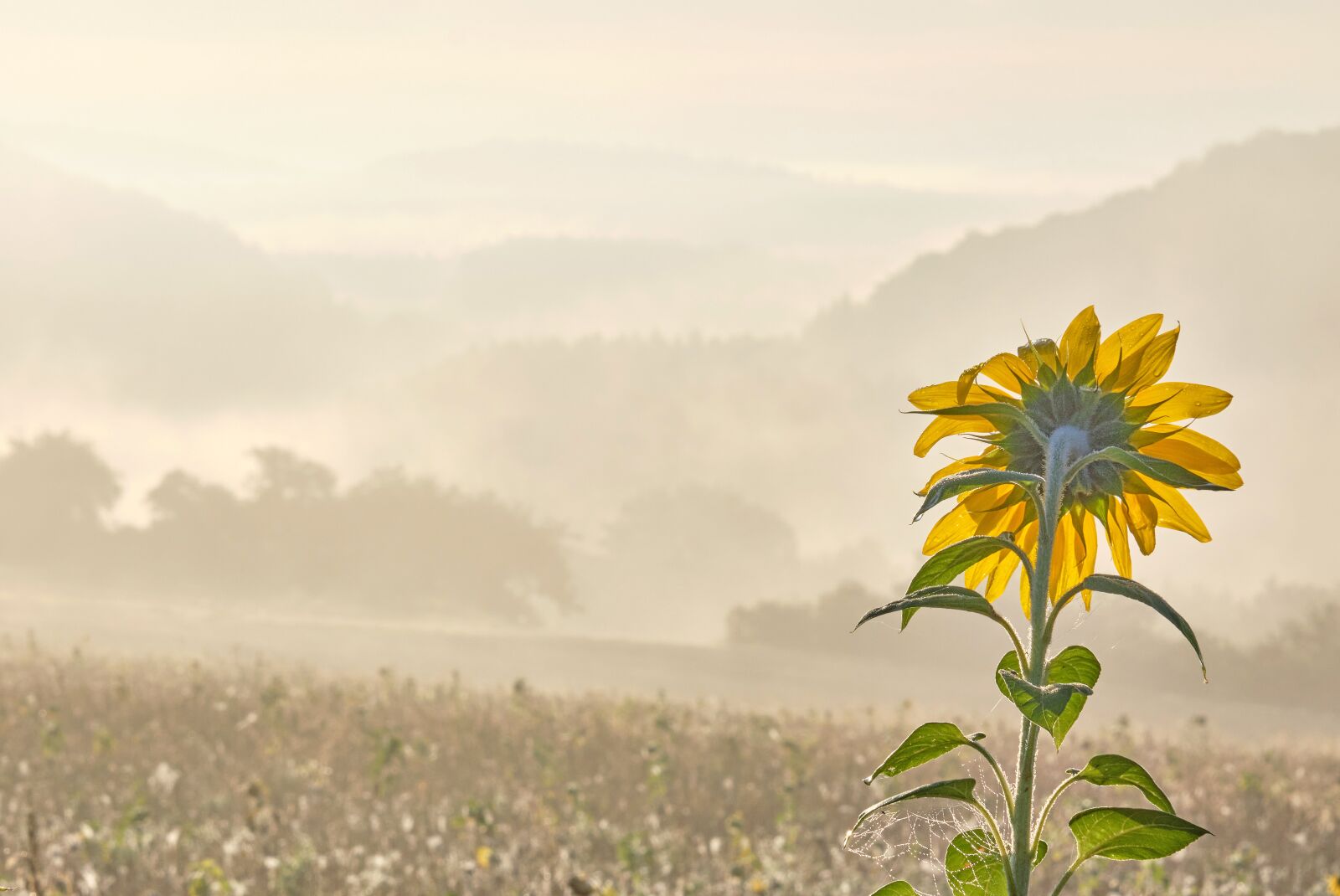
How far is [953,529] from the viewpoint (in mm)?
1248

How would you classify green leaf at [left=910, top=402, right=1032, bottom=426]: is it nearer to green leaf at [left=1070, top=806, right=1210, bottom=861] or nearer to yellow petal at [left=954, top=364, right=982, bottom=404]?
yellow petal at [left=954, top=364, right=982, bottom=404]

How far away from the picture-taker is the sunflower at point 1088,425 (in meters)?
1.13

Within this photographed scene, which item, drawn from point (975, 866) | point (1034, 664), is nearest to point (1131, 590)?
point (1034, 664)

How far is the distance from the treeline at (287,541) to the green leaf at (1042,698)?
118 ft

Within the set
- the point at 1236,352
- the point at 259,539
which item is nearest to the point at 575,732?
the point at 259,539

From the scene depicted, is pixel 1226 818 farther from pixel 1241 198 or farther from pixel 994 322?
pixel 994 322

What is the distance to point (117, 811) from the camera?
25.4ft

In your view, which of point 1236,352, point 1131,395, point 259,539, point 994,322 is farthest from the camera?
point 994,322

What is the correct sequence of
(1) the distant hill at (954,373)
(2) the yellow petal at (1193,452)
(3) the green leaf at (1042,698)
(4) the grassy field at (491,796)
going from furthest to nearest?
(1) the distant hill at (954,373)
(4) the grassy field at (491,796)
(2) the yellow petal at (1193,452)
(3) the green leaf at (1042,698)

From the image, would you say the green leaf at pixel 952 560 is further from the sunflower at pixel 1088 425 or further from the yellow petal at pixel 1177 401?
the yellow petal at pixel 1177 401

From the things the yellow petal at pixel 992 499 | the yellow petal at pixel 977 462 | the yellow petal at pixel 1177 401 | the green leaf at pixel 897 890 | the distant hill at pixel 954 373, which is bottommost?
the green leaf at pixel 897 890

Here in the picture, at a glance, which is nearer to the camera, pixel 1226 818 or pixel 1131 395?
pixel 1131 395

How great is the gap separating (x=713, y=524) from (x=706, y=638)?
12.4 ft

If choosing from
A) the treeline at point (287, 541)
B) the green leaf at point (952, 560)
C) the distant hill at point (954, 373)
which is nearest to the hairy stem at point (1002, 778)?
the green leaf at point (952, 560)
